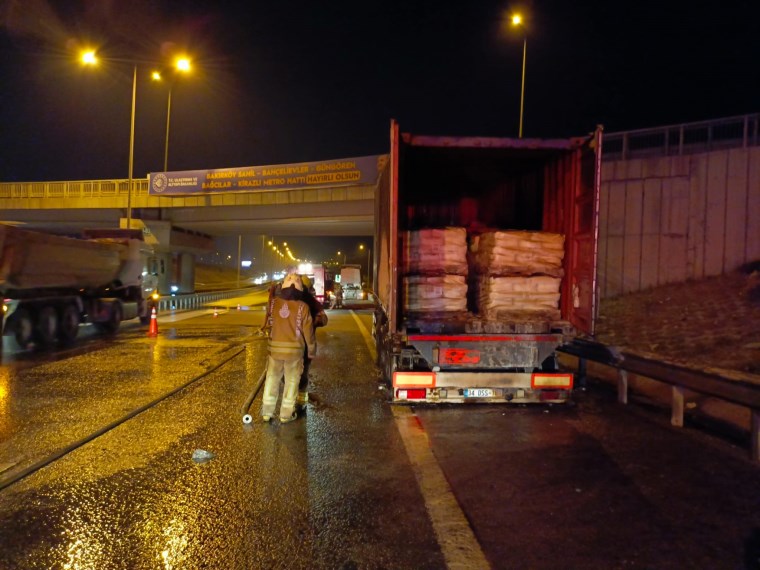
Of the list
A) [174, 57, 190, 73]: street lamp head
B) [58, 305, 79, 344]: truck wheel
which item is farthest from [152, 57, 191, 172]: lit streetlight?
[58, 305, 79, 344]: truck wheel

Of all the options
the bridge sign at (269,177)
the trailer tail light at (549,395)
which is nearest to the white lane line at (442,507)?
the trailer tail light at (549,395)

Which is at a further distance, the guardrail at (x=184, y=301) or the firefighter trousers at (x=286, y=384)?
the guardrail at (x=184, y=301)

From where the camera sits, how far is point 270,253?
12912 cm

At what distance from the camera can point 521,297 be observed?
7.48 m

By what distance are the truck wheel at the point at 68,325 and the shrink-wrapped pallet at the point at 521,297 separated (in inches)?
452

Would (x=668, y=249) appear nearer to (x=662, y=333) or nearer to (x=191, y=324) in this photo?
(x=662, y=333)

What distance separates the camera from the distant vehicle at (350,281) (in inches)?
1593

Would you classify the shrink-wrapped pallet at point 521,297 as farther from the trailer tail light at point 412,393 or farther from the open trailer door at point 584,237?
the trailer tail light at point 412,393

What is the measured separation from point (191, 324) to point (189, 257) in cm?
2621

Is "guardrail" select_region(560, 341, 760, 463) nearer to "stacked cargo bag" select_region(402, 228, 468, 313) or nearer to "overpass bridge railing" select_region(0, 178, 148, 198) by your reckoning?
"stacked cargo bag" select_region(402, 228, 468, 313)

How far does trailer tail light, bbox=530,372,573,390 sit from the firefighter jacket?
2756mm

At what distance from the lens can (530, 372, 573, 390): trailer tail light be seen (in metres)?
7.16

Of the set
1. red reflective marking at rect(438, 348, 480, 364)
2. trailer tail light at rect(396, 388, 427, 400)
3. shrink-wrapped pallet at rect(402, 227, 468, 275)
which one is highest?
shrink-wrapped pallet at rect(402, 227, 468, 275)

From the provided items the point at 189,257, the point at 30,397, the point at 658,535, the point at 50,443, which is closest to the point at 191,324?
the point at 30,397
